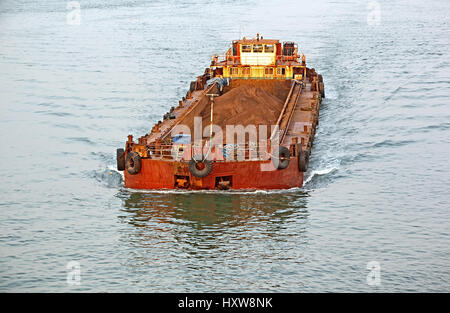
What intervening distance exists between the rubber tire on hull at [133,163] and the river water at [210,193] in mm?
1210

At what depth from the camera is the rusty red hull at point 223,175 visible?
106 ft

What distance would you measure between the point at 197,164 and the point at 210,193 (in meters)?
1.61

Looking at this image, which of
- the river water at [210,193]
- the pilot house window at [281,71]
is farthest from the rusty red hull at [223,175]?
the pilot house window at [281,71]

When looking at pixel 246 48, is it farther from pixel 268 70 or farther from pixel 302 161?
pixel 302 161

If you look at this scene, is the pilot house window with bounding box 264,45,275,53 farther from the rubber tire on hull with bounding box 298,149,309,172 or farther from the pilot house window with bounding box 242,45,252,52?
the rubber tire on hull with bounding box 298,149,309,172

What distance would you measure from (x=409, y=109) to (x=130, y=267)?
2976 cm

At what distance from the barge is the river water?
2.76 ft

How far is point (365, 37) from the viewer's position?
2886 inches

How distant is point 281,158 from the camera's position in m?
32.5

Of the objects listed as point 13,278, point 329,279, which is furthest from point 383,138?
point 13,278

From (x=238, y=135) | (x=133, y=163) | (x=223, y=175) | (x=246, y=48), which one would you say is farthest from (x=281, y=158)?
(x=246, y=48)

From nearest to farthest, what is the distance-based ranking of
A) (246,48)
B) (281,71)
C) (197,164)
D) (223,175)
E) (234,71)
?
1. (197,164)
2. (223,175)
3. (234,71)
4. (246,48)
5. (281,71)

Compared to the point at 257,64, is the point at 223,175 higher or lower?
lower
